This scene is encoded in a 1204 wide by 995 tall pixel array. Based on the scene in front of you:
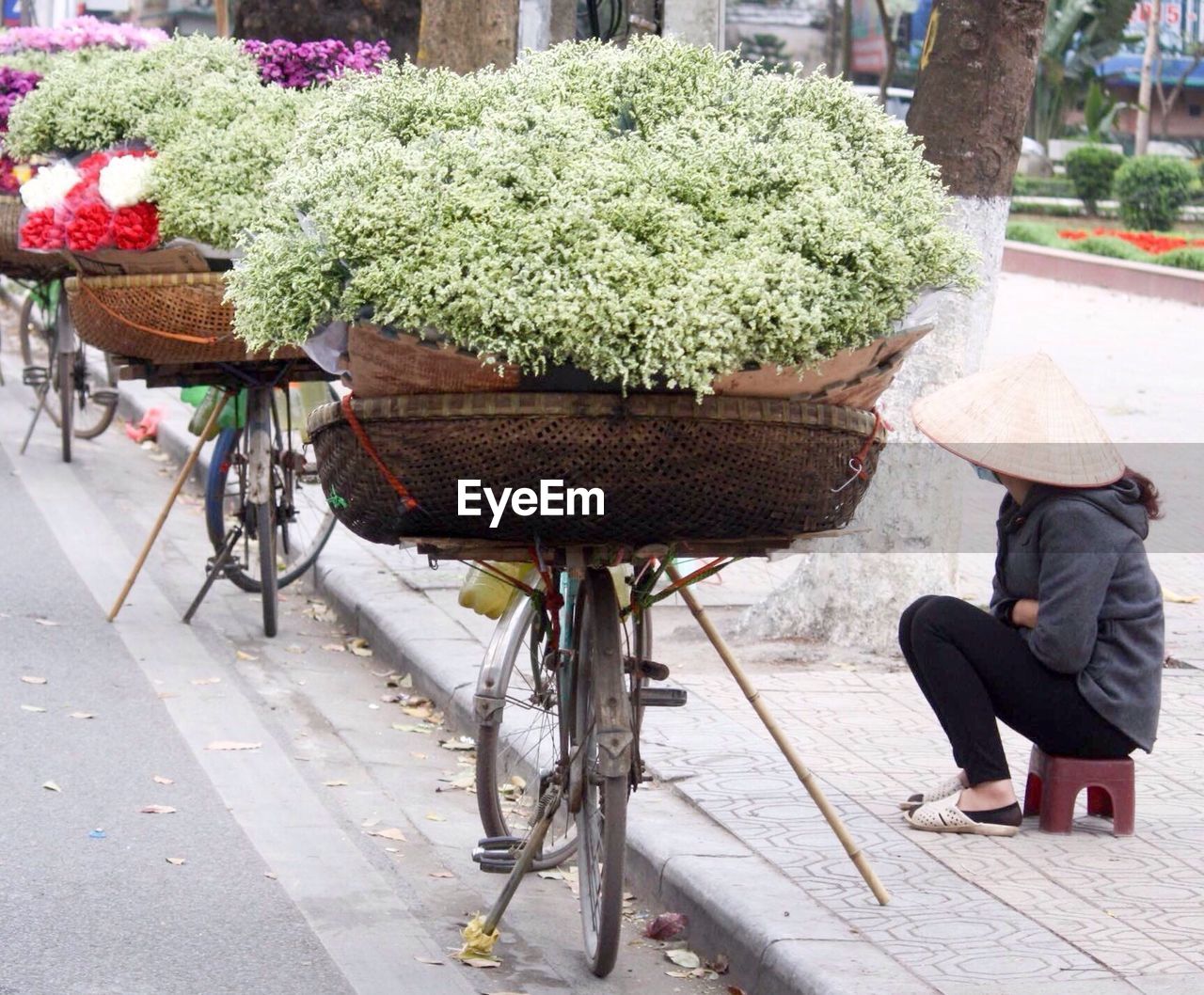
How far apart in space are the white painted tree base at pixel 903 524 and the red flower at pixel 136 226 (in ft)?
8.71

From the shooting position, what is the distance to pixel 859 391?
3.84 metres

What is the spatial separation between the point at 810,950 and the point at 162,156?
13.5 ft

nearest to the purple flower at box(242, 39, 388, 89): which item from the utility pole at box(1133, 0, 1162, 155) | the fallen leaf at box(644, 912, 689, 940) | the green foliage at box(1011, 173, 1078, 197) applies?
the fallen leaf at box(644, 912, 689, 940)

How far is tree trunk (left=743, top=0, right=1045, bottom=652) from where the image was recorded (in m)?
6.61

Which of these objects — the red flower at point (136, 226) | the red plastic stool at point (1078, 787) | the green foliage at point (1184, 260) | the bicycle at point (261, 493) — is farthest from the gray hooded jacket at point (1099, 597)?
the green foliage at point (1184, 260)

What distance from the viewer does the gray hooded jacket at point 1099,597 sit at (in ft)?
15.2

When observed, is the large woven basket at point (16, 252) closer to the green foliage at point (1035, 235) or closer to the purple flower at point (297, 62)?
the purple flower at point (297, 62)

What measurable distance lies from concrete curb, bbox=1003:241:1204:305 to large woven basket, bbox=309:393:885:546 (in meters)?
17.0

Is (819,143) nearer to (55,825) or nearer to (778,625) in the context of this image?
(55,825)

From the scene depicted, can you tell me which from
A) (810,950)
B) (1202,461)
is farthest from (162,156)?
(1202,461)

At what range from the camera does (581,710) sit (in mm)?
4266

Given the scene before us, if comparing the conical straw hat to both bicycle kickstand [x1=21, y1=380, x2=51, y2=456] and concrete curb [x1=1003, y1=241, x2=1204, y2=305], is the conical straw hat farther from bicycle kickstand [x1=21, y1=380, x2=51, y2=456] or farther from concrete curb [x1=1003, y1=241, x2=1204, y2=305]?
concrete curb [x1=1003, y1=241, x2=1204, y2=305]

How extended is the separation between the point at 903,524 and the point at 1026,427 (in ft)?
6.95

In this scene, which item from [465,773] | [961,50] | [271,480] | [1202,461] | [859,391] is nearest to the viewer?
[859,391]
